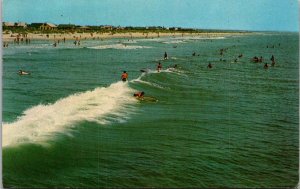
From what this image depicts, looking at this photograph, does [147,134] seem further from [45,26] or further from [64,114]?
[45,26]

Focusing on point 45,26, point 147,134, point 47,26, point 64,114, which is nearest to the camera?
point 147,134

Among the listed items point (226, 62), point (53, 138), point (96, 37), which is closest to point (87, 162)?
point (53, 138)

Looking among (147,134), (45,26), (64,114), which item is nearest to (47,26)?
(45,26)

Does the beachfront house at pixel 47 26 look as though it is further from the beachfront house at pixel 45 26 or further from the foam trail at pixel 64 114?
the foam trail at pixel 64 114

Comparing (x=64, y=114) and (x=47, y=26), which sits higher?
(x=47, y=26)

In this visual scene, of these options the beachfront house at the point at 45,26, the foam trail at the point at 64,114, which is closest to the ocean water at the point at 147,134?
the foam trail at the point at 64,114

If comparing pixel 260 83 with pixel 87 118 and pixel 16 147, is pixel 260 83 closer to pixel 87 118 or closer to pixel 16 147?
pixel 87 118

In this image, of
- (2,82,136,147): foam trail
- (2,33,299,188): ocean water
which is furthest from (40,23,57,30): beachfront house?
(2,82,136,147): foam trail
